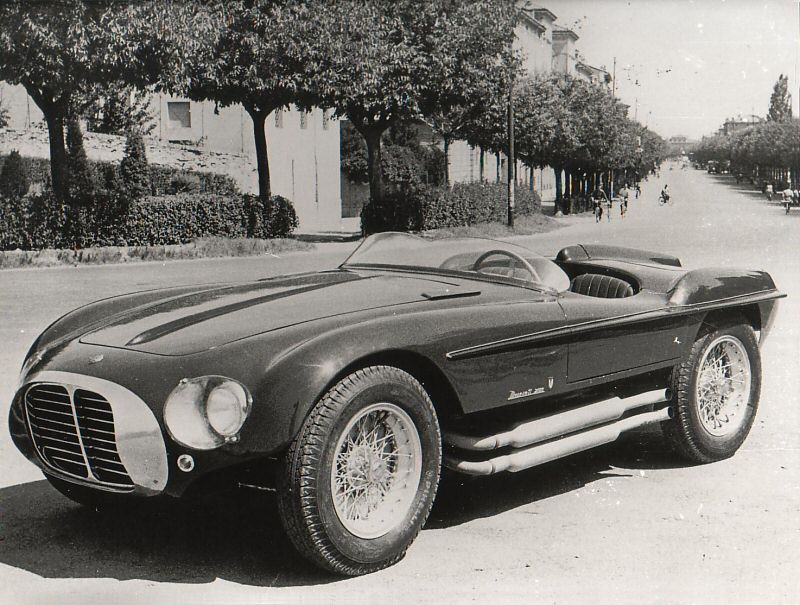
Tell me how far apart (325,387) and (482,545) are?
102 centimetres

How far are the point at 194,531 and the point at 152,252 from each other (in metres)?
17.4

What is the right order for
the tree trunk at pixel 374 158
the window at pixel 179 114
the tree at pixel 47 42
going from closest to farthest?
the tree at pixel 47 42 → the tree trunk at pixel 374 158 → the window at pixel 179 114

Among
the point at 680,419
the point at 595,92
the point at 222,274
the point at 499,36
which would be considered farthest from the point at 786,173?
the point at 680,419

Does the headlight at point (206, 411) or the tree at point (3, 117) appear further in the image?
the tree at point (3, 117)

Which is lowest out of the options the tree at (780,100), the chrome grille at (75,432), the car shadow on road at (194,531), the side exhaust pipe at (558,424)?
the car shadow on road at (194,531)

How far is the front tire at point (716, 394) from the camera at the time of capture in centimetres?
506

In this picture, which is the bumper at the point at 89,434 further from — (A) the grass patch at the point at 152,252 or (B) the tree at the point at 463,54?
(B) the tree at the point at 463,54

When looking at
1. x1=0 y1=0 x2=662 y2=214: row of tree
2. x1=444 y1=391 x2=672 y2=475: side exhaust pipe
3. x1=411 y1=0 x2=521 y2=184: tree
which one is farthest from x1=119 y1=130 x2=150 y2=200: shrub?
x1=444 y1=391 x2=672 y2=475: side exhaust pipe

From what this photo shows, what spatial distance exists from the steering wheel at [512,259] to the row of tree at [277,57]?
1438 centimetres

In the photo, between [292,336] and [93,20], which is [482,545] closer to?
[292,336]

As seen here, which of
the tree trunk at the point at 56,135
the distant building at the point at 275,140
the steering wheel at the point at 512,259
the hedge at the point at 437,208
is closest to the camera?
the steering wheel at the point at 512,259

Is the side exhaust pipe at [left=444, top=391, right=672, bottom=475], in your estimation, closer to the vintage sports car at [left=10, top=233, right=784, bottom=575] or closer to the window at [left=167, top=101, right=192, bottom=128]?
the vintage sports car at [left=10, top=233, right=784, bottom=575]

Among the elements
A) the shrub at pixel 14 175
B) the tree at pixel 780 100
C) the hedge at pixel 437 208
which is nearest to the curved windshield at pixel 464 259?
the hedge at pixel 437 208

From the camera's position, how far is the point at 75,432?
12.0 feet
